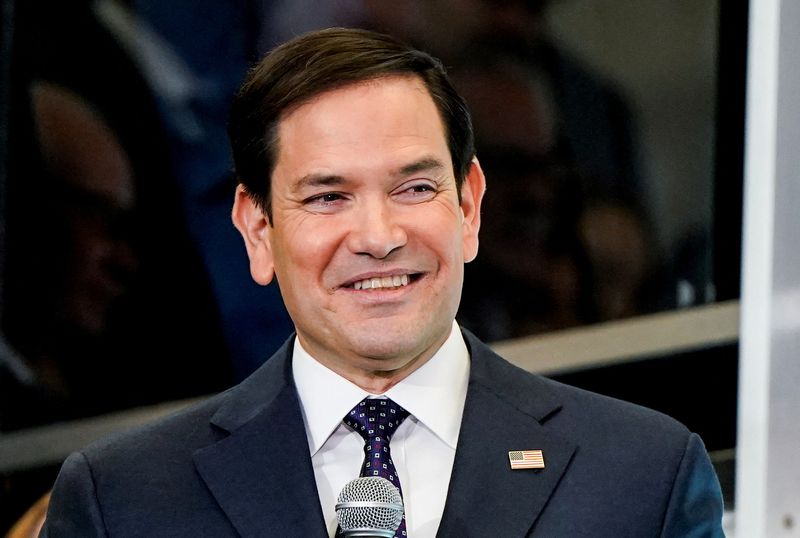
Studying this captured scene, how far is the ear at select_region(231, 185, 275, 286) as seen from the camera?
2.23 metres

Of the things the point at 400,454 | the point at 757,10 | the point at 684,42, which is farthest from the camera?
the point at 684,42

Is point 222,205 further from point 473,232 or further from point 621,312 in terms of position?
point 473,232

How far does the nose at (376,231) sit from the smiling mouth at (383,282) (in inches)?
1.6

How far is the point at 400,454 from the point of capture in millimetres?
2062

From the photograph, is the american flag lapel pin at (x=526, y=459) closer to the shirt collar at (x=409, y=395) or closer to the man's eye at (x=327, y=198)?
the shirt collar at (x=409, y=395)

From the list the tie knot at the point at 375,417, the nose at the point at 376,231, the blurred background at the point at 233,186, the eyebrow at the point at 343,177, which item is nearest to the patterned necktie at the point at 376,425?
the tie knot at the point at 375,417

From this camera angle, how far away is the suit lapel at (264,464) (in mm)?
1967

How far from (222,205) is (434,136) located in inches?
65.3

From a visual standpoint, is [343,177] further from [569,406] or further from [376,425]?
[569,406]

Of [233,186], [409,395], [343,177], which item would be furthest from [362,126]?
[233,186]

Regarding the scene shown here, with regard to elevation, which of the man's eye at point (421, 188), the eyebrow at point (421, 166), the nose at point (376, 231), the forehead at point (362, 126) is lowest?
the nose at point (376, 231)

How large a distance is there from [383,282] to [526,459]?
353 mm

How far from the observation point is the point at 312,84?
2074mm

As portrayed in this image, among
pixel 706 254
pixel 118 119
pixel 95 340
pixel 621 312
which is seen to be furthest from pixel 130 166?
pixel 706 254
